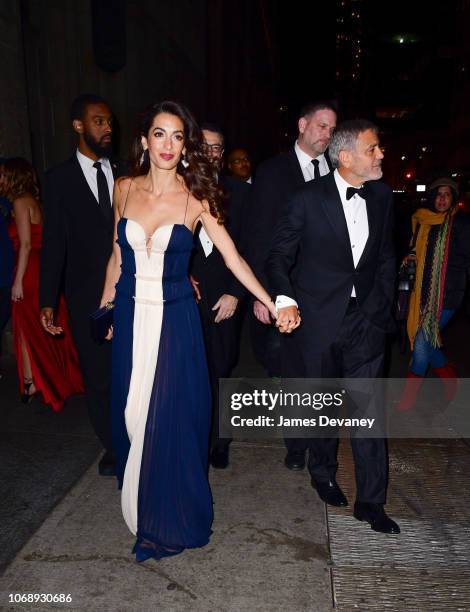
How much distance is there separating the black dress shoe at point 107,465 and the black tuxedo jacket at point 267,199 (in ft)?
5.31

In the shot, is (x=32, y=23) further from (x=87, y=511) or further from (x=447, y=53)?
(x=447, y=53)

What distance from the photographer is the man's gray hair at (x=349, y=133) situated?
3037 mm

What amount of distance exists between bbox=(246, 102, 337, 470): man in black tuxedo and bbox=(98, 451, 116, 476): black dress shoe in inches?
47.4

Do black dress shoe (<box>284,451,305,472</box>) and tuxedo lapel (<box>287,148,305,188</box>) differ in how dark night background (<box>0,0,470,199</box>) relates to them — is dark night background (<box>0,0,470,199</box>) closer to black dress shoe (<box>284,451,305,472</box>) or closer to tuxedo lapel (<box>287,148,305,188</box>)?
tuxedo lapel (<box>287,148,305,188</box>)

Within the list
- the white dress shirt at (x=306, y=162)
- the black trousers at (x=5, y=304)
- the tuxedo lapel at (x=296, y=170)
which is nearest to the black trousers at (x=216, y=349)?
the tuxedo lapel at (x=296, y=170)

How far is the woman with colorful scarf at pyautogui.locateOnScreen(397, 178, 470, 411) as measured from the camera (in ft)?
15.4

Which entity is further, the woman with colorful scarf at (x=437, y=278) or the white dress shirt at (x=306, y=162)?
the woman with colorful scarf at (x=437, y=278)

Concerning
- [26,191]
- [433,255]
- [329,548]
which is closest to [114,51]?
[26,191]

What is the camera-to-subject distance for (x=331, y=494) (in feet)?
11.1

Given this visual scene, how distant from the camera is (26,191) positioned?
5.14 meters

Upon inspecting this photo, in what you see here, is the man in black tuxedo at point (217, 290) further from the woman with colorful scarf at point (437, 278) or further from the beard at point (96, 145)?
the woman with colorful scarf at point (437, 278)

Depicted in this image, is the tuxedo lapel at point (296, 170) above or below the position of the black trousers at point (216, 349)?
above

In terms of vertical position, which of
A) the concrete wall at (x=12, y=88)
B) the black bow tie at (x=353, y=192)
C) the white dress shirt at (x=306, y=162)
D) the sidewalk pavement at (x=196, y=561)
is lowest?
the sidewalk pavement at (x=196, y=561)

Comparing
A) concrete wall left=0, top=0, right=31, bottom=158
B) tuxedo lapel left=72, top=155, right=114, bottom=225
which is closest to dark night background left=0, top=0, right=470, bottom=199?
concrete wall left=0, top=0, right=31, bottom=158
